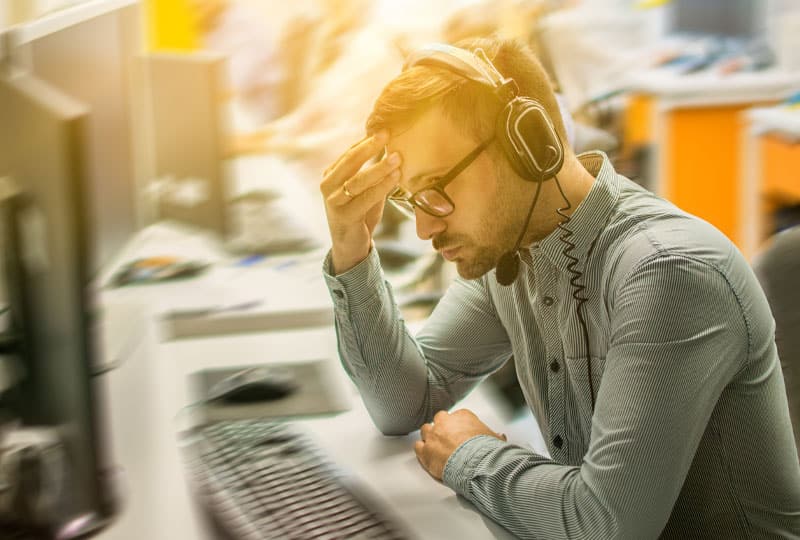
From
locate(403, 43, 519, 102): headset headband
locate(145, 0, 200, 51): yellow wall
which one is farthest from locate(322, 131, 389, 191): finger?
locate(145, 0, 200, 51): yellow wall

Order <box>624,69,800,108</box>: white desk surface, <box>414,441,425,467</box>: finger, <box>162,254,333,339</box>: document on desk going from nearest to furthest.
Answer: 1. <box>414,441,425,467</box>: finger
2. <box>162,254,333,339</box>: document on desk
3. <box>624,69,800,108</box>: white desk surface

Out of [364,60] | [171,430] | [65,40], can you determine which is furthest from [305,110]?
[171,430]

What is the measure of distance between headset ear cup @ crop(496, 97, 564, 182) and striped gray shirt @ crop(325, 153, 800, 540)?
0.07 metres

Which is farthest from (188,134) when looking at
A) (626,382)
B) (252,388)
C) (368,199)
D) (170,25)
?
(626,382)

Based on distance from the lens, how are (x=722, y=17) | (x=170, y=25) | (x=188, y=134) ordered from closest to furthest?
(x=188, y=134) < (x=170, y=25) < (x=722, y=17)

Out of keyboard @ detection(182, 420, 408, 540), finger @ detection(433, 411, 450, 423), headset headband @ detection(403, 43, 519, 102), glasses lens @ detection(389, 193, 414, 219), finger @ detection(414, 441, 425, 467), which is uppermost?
headset headband @ detection(403, 43, 519, 102)

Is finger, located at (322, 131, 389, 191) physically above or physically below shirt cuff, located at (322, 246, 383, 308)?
above

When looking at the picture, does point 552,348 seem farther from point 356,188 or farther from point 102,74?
point 102,74

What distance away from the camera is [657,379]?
2.96 ft

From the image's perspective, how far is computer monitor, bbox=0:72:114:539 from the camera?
77cm

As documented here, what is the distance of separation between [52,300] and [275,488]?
324mm

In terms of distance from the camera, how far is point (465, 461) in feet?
3.39

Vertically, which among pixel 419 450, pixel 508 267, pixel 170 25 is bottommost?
pixel 419 450

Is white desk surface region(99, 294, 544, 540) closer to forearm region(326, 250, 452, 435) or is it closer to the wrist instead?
forearm region(326, 250, 452, 435)
